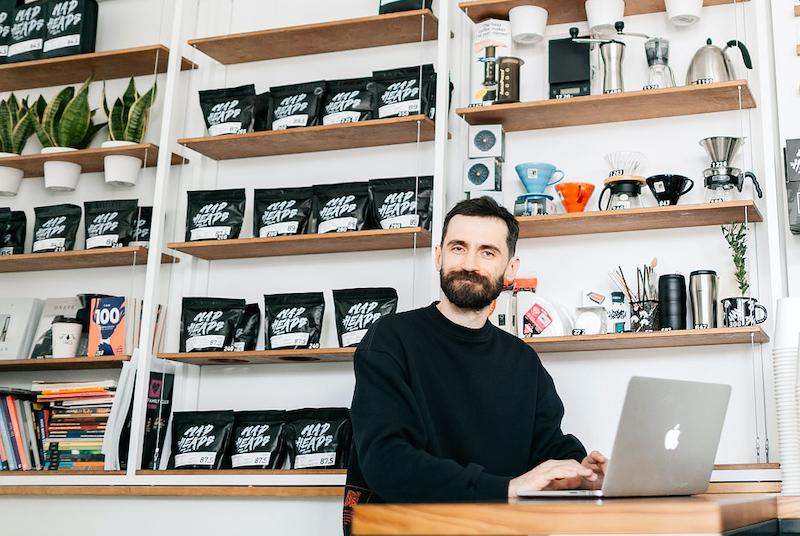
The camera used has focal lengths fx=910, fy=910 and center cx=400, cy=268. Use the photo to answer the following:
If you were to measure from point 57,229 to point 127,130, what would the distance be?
49 cm

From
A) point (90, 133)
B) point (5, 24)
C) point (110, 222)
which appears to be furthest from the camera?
point (5, 24)

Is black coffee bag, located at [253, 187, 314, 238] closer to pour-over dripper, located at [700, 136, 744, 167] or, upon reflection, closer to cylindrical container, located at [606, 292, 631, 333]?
Result: cylindrical container, located at [606, 292, 631, 333]

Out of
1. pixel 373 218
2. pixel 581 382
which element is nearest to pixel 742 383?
pixel 581 382

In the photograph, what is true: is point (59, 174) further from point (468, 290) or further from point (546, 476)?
point (546, 476)

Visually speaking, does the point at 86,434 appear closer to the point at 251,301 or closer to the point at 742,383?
the point at 251,301

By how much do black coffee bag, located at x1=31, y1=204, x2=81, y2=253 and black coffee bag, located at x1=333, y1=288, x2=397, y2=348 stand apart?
1224 millimetres

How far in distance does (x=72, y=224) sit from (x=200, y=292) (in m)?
0.61

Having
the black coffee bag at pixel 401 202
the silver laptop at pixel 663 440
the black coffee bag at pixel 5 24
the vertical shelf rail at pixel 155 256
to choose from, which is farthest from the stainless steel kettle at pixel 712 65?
the black coffee bag at pixel 5 24

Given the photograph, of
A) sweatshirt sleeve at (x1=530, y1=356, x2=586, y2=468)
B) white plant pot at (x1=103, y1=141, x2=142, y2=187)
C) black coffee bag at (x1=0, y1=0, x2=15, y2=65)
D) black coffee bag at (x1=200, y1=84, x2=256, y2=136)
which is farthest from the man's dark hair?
black coffee bag at (x1=0, y1=0, x2=15, y2=65)

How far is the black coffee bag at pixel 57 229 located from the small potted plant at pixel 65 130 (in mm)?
146

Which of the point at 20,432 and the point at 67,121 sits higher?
the point at 67,121

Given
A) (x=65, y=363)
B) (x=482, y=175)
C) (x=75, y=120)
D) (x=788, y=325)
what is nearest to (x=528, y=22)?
(x=482, y=175)

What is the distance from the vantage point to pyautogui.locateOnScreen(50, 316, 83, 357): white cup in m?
3.52

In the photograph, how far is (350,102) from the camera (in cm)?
339
